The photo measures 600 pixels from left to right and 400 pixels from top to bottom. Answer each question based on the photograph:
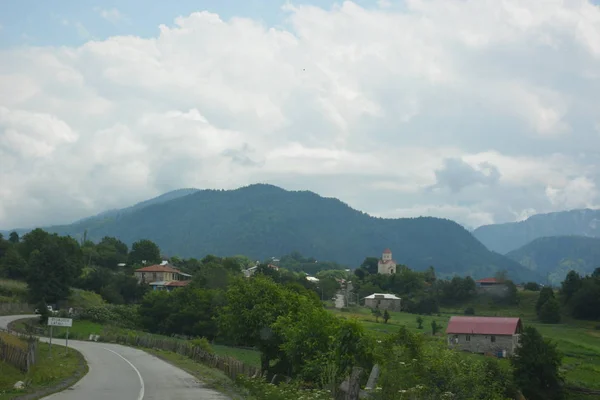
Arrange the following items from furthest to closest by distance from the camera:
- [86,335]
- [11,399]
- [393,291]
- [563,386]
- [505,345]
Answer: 1. [393,291]
2. [505,345]
3. [86,335]
4. [563,386]
5. [11,399]

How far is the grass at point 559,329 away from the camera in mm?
63219

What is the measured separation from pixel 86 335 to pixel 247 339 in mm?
34626

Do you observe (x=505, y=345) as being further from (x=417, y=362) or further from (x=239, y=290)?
(x=417, y=362)

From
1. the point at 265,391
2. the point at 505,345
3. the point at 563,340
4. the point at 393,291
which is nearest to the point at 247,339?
the point at 265,391

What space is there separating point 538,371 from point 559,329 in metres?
45.1

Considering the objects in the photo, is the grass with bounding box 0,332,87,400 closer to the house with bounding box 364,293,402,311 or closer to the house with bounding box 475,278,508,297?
the house with bounding box 364,293,402,311

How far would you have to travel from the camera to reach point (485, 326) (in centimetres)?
8519

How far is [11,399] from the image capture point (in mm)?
23234

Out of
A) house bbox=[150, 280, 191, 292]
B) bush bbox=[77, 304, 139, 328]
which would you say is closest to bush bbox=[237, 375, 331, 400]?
bush bbox=[77, 304, 139, 328]

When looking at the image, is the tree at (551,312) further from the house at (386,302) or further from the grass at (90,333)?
the grass at (90,333)

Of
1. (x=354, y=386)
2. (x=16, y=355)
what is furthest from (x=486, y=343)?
(x=354, y=386)

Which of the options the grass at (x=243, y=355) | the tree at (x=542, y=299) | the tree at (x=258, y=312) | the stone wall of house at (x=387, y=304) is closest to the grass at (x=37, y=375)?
the tree at (x=258, y=312)

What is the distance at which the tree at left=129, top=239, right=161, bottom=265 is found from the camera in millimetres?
157750

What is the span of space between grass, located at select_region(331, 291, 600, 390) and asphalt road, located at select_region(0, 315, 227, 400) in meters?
10.1
